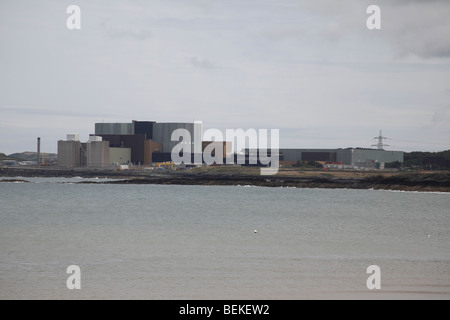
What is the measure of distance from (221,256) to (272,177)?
113 m

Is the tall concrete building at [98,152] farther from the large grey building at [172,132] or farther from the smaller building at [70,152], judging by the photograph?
the large grey building at [172,132]

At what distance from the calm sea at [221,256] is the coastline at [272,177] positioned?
6917cm

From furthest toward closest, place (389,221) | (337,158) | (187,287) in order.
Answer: (337,158) → (389,221) → (187,287)

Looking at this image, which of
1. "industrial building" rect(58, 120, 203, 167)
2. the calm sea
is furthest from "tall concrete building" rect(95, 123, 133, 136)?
the calm sea

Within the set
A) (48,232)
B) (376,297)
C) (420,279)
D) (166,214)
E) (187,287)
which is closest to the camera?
(376,297)

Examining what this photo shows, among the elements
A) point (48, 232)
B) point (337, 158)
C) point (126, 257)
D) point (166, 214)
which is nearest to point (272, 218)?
point (166, 214)

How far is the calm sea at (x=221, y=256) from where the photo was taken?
21234 mm

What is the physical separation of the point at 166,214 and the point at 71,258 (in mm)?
27975

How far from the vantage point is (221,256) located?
2919 cm

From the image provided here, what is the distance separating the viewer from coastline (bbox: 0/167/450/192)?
119562 millimetres

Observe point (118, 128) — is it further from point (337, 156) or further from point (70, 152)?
point (337, 156)

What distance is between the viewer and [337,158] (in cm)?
19062

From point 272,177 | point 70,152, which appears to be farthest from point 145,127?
point 272,177
